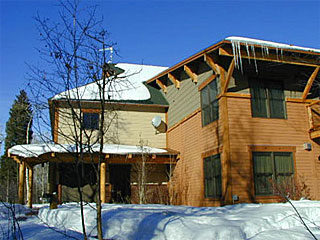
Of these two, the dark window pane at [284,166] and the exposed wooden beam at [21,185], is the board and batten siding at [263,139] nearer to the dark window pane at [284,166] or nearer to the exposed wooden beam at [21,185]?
the dark window pane at [284,166]

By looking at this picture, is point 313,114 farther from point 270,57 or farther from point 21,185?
point 21,185

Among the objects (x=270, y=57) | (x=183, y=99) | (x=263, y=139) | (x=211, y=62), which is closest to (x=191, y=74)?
(x=183, y=99)

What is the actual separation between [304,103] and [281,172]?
2605 millimetres

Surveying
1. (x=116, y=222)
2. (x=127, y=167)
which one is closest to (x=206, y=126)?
(x=127, y=167)

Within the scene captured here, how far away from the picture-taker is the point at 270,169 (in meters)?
10.1

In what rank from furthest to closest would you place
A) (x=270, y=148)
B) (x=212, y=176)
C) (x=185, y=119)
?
1. (x=185, y=119)
2. (x=212, y=176)
3. (x=270, y=148)

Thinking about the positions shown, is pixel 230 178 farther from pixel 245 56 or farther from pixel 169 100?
pixel 169 100

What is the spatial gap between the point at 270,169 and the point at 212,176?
1.81 meters

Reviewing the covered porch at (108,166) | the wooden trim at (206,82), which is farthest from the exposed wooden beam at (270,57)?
the covered porch at (108,166)

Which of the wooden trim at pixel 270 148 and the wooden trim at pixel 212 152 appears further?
the wooden trim at pixel 212 152

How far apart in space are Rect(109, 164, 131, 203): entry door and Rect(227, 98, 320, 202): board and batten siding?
5.87 meters

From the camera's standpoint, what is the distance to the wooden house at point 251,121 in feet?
32.1

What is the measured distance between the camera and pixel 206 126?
11266 millimetres

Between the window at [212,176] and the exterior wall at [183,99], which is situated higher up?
the exterior wall at [183,99]
